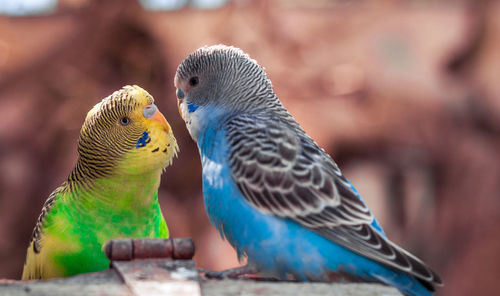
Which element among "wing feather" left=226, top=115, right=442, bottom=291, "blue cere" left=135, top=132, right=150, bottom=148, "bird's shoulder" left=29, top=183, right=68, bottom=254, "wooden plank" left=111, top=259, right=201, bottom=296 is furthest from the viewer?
"bird's shoulder" left=29, top=183, right=68, bottom=254

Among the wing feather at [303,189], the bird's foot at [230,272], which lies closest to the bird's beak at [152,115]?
the wing feather at [303,189]

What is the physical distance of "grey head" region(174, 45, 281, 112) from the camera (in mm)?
3623

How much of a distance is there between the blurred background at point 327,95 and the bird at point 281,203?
4809 millimetres

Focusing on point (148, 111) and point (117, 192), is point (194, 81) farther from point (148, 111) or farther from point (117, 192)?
point (117, 192)

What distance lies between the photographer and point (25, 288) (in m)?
2.38

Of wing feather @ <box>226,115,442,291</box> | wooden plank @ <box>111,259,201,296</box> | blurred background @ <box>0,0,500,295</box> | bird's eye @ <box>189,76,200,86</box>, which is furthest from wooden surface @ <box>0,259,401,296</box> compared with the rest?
blurred background @ <box>0,0,500,295</box>

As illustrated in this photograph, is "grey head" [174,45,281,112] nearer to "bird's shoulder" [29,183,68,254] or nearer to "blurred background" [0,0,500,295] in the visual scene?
"bird's shoulder" [29,183,68,254]

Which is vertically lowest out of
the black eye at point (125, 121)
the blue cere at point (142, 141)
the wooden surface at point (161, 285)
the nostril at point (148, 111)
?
the wooden surface at point (161, 285)

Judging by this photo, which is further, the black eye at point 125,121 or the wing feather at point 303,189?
the black eye at point 125,121

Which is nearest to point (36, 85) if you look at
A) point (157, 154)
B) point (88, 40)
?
point (88, 40)

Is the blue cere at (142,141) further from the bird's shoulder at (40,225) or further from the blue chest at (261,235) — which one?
the bird's shoulder at (40,225)

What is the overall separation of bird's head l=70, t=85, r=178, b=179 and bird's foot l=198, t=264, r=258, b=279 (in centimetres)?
89

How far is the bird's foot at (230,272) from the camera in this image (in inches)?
112

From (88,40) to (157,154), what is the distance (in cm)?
554
